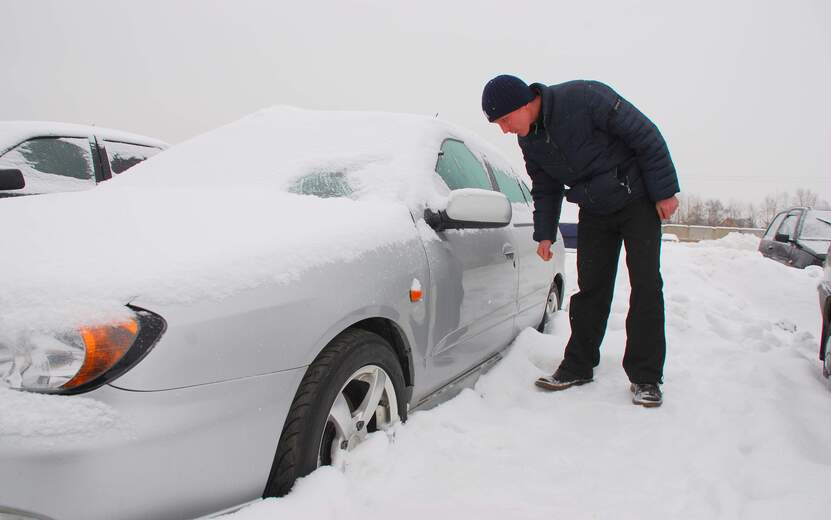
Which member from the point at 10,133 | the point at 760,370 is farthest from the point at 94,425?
the point at 10,133

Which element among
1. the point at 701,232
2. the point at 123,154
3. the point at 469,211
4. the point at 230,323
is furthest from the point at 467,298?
the point at 701,232

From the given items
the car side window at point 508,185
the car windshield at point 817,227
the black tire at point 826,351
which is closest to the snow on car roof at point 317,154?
the car side window at point 508,185

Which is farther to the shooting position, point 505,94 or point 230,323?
point 505,94

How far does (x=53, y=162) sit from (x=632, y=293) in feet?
13.1

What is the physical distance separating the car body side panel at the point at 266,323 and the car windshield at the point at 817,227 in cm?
814

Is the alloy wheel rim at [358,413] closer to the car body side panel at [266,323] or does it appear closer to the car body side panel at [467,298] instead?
the car body side panel at [266,323]

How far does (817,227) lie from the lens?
7.70m

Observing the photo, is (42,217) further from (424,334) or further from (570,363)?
(570,363)

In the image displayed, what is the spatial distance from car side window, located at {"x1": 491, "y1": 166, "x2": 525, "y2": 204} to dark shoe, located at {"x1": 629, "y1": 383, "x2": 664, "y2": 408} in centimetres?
136

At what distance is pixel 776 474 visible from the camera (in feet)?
6.03

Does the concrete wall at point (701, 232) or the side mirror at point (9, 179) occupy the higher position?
the side mirror at point (9, 179)

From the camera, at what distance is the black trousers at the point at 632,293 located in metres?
2.60

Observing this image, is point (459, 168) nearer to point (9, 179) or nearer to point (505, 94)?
point (505, 94)

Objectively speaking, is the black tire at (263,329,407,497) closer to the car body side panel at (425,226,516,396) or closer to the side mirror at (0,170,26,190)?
the car body side panel at (425,226,516,396)
